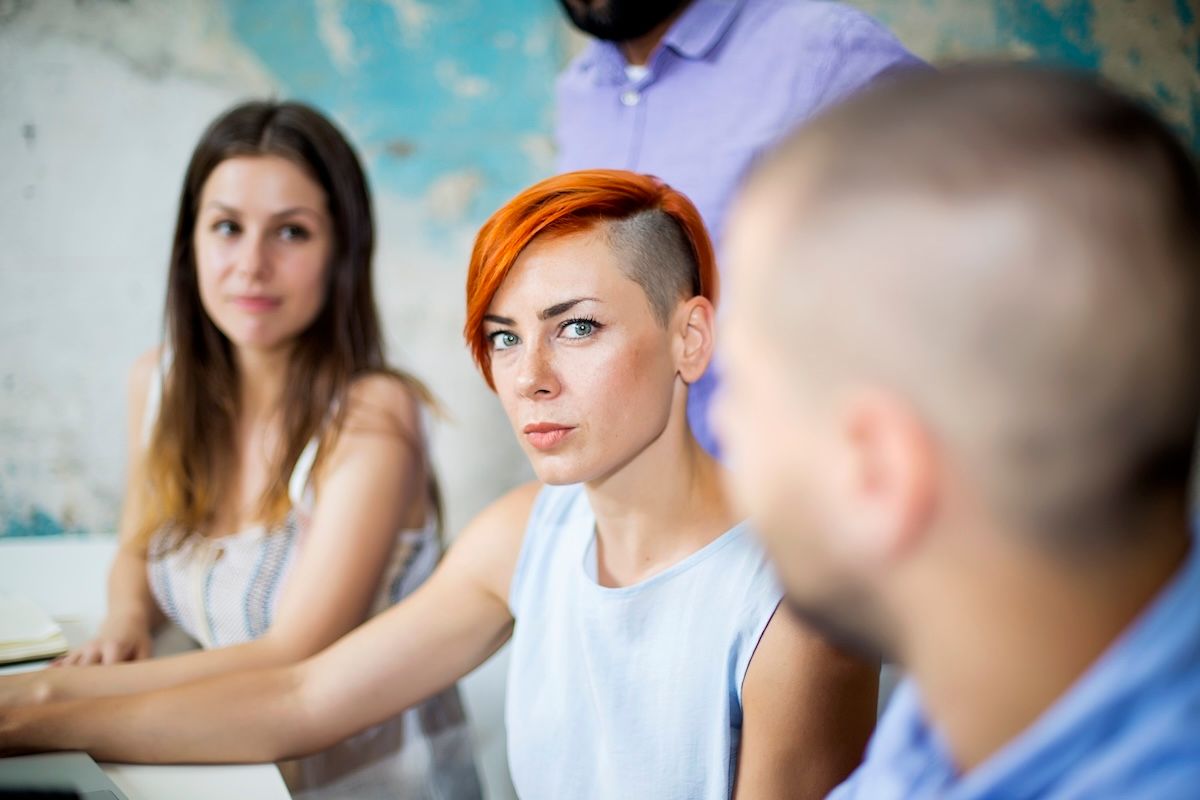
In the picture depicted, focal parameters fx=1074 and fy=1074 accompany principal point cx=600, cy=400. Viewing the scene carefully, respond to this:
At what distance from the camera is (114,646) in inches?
57.8

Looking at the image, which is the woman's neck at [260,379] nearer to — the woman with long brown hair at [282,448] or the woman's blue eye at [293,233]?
the woman with long brown hair at [282,448]

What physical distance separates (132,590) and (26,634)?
0.92 feet

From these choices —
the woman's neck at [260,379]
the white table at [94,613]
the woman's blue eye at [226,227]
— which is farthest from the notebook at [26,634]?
the woman's blue eye at [226,227]

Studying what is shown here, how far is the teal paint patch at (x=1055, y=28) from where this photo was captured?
1.92m

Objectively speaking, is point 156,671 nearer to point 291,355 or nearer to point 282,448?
point 282,448

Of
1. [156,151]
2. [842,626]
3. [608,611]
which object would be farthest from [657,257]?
[156,151]

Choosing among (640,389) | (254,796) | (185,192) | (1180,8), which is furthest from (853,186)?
(1180,8)

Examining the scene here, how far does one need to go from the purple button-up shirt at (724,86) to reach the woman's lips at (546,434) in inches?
20.3

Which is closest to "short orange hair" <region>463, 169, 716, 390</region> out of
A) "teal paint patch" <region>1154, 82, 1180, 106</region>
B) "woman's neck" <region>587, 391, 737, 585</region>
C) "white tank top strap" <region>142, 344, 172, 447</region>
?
"woman's neck" <region>587, 391, 737, 585</region>

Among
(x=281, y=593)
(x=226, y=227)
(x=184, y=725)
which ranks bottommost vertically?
(x=281, y=593)

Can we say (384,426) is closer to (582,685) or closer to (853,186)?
(582,685)

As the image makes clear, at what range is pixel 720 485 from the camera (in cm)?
114

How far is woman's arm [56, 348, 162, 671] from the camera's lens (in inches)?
57.5

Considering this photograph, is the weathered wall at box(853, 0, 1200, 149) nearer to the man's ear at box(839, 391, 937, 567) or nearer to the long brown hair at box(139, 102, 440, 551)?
the long brown hair at box(139, 102, 440, 551)
